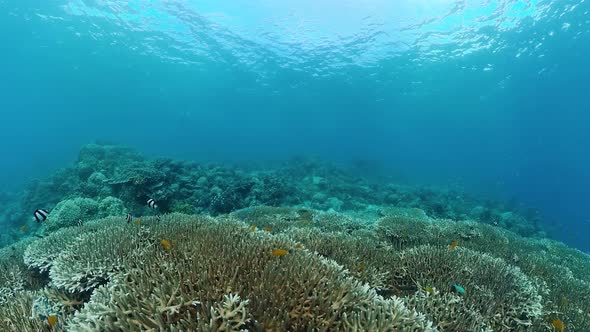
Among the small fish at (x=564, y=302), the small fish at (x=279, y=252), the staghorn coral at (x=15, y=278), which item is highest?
the small fish at (x=279, y=252)

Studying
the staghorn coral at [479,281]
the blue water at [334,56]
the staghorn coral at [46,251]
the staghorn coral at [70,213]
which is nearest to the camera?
the staghorn coral at [479,281]

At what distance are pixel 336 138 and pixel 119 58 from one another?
488 ft

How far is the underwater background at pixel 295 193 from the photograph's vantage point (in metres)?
3.08

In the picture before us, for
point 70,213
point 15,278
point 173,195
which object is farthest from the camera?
point 173,195

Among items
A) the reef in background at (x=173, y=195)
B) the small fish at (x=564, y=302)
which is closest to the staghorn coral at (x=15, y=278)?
the reef in background at (x=173, y=195)

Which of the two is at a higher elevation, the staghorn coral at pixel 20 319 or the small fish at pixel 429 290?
the small fish at pixel 429 290

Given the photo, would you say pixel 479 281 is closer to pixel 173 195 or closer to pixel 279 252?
pixel 279 252

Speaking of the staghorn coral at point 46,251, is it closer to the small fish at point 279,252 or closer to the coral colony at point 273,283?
the coral colony at point 273,283

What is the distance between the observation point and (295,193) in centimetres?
1891

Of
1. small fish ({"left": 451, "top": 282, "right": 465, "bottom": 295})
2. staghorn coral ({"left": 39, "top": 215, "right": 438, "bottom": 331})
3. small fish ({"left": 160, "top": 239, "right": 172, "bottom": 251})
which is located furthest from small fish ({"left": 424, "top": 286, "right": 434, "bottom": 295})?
small fish ({"left": 160, "top": 239, "right": 172, "bottom": 251})

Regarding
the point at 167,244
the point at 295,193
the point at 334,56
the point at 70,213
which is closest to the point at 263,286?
the point at 167,244

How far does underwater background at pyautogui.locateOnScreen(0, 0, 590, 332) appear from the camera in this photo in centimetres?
308

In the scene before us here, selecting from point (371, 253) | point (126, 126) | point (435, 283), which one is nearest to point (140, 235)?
point (371, 253)

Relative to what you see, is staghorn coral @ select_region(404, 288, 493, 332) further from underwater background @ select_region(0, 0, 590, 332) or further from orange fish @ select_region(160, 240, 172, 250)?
orange fish @ select_region(160, 240, 172, 250)
